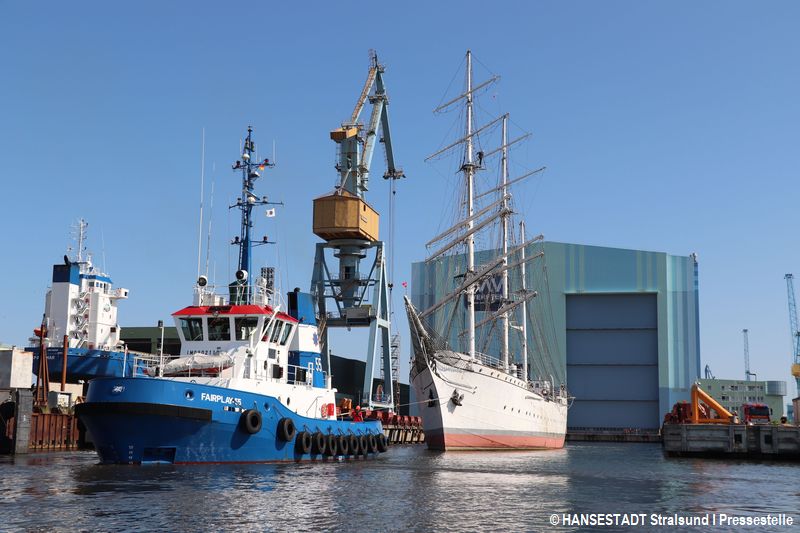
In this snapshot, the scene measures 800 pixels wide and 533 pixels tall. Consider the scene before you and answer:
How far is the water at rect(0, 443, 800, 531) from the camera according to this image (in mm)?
17844

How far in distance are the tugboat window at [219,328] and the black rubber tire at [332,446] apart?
229 inches

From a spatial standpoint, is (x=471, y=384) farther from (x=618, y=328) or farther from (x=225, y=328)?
(x=618, y=328)

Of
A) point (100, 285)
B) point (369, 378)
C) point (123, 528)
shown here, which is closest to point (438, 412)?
point (369, 378)

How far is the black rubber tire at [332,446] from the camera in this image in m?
32.4

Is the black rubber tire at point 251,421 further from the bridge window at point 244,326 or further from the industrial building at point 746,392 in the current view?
the industrial building at point 746,392

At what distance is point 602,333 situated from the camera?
283 ft

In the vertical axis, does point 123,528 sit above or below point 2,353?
below

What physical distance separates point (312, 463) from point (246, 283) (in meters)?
7.34

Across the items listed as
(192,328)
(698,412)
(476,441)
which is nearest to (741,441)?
(698,412)

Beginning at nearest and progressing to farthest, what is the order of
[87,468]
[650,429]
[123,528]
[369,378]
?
[123,528], [87,468], [369,378], [650,429]

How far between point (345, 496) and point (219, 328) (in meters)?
10.4

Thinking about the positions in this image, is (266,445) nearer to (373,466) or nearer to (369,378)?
(373,466)

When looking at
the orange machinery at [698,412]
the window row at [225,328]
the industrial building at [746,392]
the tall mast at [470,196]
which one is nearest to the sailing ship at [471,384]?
the tall mast at [470,196]

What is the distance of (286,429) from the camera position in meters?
29.3
